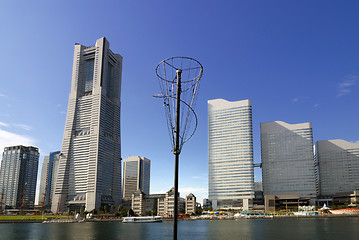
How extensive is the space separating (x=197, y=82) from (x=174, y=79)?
1648 millimetres

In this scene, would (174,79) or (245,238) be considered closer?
(174,79)

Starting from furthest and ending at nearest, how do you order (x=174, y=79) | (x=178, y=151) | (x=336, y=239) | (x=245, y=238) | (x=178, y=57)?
(x=245, y=238), (x=336, y=239), (x=174, y=79), (x=178, y=57), (x=178, y=151)

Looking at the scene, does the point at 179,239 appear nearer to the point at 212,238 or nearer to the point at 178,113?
the point at 212,238

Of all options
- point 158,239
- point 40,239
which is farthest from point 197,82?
point 40,239

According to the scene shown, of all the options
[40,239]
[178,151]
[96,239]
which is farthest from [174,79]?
[40,239]

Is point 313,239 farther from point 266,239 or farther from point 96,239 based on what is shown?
point 96,239

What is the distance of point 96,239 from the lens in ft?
313

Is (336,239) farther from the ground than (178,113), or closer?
closer

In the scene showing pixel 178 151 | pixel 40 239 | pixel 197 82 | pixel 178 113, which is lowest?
pixel 40 239

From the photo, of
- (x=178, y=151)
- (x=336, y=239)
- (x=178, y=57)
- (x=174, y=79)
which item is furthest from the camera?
(x=336, y=239)

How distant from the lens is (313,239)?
278 ft

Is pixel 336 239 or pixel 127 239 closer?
pixel 336 239

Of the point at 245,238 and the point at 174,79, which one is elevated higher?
the point at 174,79

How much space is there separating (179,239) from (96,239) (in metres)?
25.6
